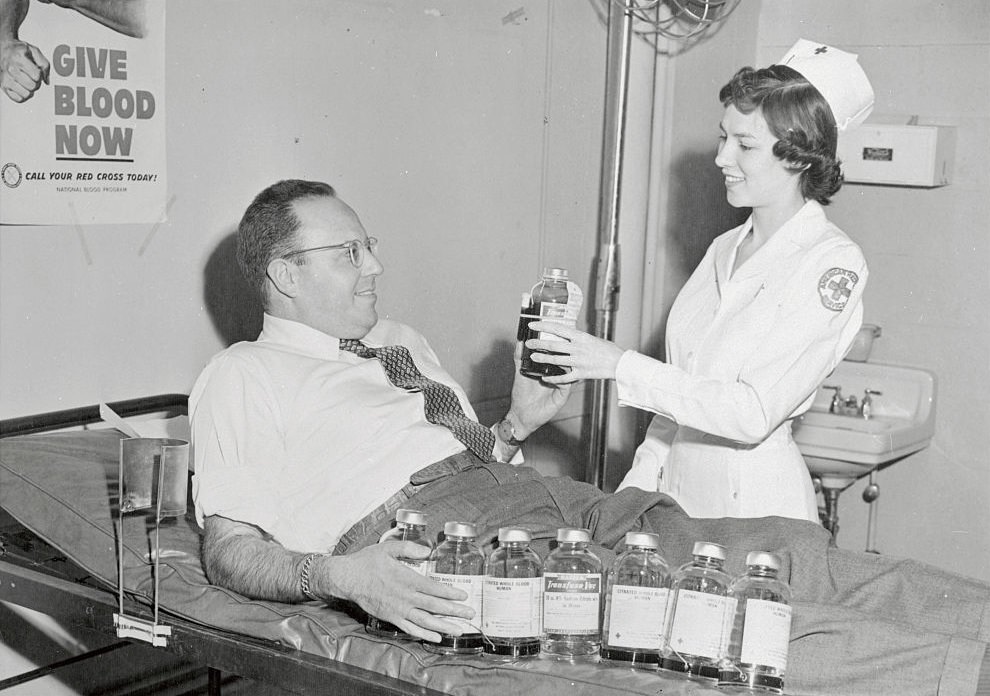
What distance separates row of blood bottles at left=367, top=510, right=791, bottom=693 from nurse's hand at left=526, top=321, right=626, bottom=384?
505 mm

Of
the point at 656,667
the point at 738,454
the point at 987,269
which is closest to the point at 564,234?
the point at 987,269

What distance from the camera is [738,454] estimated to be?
8.09 feet

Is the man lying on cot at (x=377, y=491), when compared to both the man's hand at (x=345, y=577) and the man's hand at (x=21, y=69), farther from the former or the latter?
the man's hand at (x=21, y=69)

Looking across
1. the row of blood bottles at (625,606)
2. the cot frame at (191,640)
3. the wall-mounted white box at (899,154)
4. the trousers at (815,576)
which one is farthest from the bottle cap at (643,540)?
the wall-mounted white box at (899,154)

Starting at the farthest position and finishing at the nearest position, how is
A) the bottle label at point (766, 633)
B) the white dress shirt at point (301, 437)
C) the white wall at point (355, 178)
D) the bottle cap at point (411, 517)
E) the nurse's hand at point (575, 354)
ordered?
the white wall at point (355, 178)
the nurse's hand at point (575, 354)
the white dress shirt at point (301, 437)
the bottle cap at point (411, 517)
the bottle label at point (766, 633)

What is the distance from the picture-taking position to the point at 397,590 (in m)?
1.72

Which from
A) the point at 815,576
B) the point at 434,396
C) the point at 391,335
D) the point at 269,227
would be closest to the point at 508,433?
the point at 434,396

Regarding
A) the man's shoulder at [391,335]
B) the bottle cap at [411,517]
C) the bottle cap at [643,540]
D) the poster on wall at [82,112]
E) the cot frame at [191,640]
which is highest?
the poster on wall at [82,112]

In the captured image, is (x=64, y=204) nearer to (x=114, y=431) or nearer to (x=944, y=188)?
(x=114, y=431)

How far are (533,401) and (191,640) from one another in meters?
0.88

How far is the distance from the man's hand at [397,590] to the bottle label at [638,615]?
0.69 feet

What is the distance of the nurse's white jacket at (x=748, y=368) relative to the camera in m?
2.25

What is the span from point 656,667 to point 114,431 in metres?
1.43

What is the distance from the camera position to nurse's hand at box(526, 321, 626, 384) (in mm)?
2156
